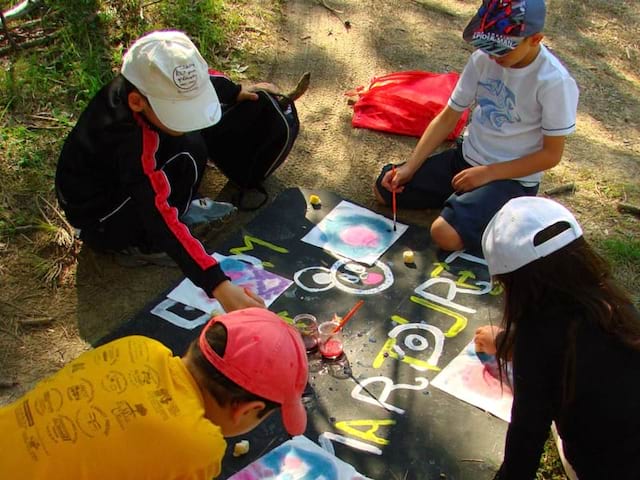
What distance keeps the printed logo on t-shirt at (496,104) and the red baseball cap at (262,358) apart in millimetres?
1756

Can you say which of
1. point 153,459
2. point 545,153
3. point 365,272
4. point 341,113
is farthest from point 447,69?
point 153,459

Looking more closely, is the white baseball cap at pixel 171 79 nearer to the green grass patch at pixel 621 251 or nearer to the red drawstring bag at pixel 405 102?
the red drawstring bag at pixel 405 102

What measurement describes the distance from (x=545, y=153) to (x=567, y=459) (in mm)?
1320

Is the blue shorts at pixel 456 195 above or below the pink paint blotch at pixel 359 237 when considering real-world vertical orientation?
above

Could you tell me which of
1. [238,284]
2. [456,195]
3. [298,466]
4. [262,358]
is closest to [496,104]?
[456,195]

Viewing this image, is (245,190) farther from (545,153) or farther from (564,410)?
A: (564,410)

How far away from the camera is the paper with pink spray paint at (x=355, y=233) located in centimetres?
316

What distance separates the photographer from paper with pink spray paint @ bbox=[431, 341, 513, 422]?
248cm

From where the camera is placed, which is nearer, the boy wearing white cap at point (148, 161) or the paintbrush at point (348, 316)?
the boy wearing white cap at point (148, 161)

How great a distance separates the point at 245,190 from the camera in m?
3.48

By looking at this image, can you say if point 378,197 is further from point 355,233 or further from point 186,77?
point 186,77

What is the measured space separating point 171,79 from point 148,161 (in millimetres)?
316

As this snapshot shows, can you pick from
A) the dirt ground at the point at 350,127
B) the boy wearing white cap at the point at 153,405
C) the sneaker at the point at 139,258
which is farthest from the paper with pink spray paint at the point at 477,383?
the sneaker at the point at 139,258

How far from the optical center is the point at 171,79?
239 cm
